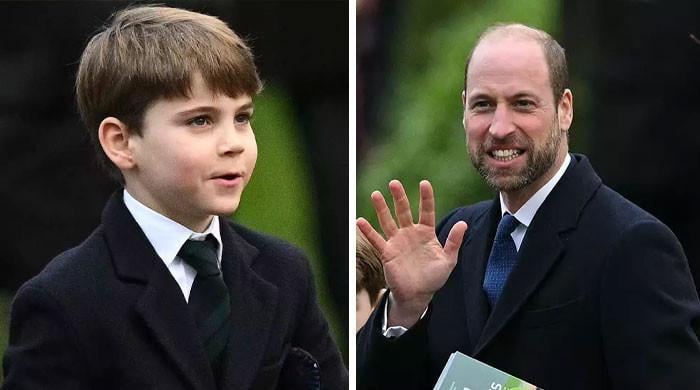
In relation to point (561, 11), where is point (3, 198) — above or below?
below

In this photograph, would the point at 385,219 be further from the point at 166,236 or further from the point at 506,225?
the point at 166,236

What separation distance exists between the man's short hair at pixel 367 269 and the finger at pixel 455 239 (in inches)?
9.1

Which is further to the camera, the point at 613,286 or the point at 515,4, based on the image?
the point at 515,4

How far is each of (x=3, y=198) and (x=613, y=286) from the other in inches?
71.3

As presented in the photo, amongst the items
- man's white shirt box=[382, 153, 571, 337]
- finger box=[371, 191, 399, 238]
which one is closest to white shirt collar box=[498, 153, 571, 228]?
man's white shirt box=[382, 153, 571, 337]

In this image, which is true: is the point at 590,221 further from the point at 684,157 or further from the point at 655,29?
the point at 655,29

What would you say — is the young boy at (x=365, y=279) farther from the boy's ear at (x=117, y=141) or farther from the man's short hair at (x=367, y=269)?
the boy's ear at (x=117, y=141)

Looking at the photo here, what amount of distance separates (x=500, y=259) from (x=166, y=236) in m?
0.99

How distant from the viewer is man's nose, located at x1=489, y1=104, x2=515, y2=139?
3.19 m

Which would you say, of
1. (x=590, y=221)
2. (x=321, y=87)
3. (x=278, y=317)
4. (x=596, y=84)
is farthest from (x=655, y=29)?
(x=278, y=317)

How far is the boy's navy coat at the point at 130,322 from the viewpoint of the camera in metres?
2.95

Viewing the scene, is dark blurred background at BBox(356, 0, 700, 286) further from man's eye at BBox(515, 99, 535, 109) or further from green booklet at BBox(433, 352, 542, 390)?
green booklet at BBox(433, 352, 542, 390)

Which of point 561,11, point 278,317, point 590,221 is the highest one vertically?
point 561,11

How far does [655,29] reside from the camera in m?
3.30
